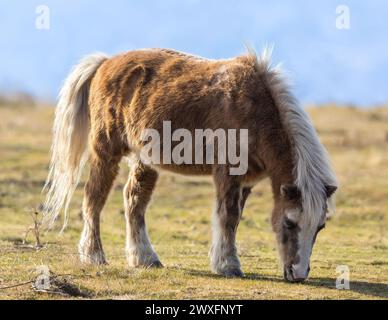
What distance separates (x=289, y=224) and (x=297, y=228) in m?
0.12

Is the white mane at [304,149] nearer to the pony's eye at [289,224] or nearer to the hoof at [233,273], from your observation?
the pony's eye at [289,224]

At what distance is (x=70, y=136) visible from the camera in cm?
1289

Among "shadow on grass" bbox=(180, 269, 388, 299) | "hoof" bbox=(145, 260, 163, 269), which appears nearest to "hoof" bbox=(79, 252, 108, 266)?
"hoof" bbox=(145, 260, 163, 269)

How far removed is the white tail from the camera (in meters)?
12.9

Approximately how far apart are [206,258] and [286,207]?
12.3 feet

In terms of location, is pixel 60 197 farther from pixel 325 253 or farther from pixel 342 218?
pixel 342 218

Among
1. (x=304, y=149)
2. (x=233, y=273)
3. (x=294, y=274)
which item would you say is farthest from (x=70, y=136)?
(x=294, y=274)

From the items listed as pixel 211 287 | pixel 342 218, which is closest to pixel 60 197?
pixel 211 287

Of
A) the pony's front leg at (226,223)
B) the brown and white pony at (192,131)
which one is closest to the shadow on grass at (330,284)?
the pony's front leg at (226,223)

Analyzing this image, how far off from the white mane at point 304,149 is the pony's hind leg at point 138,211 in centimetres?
264

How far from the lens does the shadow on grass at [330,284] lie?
10.6 meters

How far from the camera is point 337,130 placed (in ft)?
118

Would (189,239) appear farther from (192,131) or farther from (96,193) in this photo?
(192,131)

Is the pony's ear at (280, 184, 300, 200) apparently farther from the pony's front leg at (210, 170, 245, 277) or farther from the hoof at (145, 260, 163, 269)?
the hoof at (145, 260, 163, 269)
